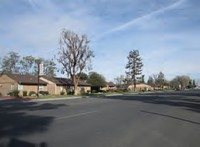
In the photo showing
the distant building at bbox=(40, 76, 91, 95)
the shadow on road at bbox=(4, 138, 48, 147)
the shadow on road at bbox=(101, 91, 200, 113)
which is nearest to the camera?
the shadow on road at bbox=(4, 138, 48, 147)

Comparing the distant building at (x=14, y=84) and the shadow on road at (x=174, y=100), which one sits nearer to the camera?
the shadow on road at (x=174, y=100)

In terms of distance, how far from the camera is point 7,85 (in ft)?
233

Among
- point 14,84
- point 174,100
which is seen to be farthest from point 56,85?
point 174,100

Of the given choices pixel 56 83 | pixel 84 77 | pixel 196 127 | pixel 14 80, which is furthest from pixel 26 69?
pixel 196 127

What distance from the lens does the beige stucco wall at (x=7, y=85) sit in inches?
2756

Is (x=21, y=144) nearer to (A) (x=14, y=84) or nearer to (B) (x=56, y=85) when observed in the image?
(A) (x=14, y=84)

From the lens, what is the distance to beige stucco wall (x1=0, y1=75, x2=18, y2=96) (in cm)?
6999

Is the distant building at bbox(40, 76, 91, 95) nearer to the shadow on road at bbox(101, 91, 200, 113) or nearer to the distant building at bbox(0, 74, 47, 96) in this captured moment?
the distant building at bbox(0, 74, 47, 96)

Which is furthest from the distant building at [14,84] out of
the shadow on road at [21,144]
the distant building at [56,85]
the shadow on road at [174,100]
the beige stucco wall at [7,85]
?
the shadow on road at [21,144]

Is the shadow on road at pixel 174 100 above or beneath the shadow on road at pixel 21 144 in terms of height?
above

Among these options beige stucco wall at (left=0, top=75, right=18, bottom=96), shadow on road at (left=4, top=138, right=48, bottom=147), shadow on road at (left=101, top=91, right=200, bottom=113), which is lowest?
shadow on road at (left=4, top=138, right=48, bottom=147)

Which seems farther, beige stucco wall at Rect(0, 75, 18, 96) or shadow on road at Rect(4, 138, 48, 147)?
beige stucco wall at Rect(0, 75, 18, 96)

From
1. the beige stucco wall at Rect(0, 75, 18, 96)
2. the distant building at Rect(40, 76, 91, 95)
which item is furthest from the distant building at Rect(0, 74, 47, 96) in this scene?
the distant building at Rect(40, 76, 91, 95)

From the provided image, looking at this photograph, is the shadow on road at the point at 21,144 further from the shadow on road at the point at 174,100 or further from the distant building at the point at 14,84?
the distant building at the point at 14,84
